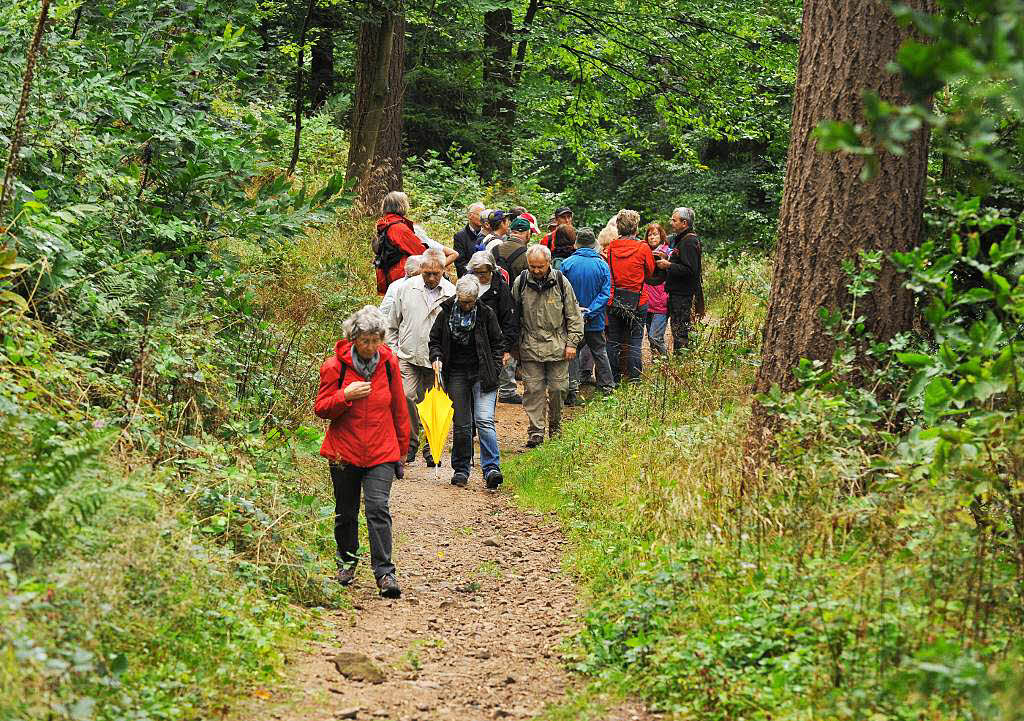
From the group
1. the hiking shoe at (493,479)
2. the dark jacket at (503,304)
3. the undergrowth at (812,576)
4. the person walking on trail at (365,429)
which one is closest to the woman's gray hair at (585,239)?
the dark jacket at (503,304)

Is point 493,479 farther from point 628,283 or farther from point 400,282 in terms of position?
point 628,283

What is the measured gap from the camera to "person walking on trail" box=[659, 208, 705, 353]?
44.8 feet

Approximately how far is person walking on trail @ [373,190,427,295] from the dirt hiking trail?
3028 mm

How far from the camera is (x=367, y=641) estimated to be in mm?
6773

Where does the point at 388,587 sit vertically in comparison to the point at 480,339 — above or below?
below

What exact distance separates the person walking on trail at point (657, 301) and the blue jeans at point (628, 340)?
1.30 ft

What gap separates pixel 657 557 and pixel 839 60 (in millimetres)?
3515

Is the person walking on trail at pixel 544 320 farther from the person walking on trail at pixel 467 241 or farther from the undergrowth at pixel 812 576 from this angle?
the undergrowth at pixel 812 576

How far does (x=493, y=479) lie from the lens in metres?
10.7

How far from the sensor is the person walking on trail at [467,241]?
14023 mm

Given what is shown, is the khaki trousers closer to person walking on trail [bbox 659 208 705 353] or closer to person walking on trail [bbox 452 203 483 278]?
person walking on trail [bbox 659 208 705 353]

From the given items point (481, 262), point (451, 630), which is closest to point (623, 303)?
point (481, 262)

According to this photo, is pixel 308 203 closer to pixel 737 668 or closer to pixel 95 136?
pixel 95 136

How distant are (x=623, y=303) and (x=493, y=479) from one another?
4.09 m
